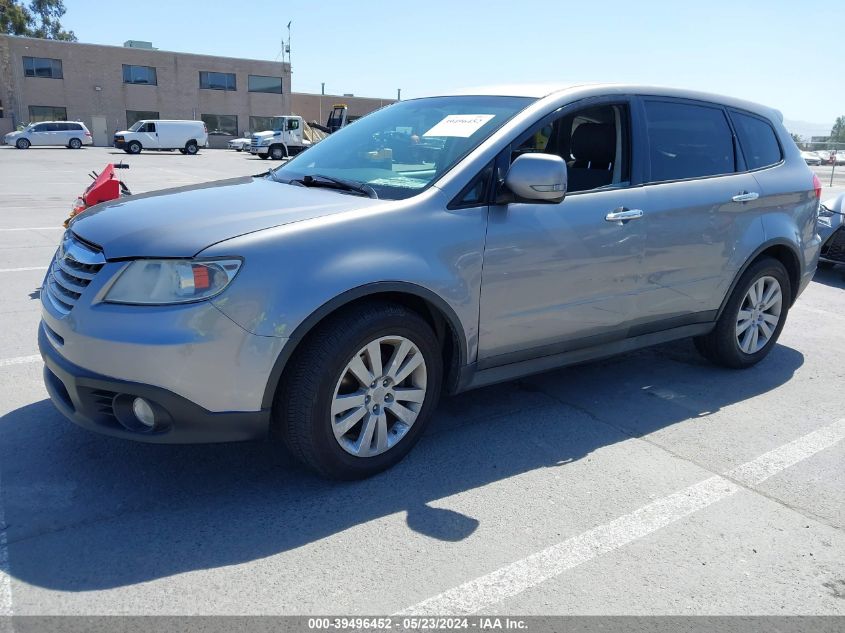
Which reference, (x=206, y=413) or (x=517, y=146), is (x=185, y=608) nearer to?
(x=206, y=413)

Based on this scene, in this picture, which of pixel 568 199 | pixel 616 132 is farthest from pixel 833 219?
pixel 568 199

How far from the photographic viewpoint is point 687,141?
4484mm

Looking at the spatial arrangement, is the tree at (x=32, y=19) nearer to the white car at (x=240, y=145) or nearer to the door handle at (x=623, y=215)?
the white car at (x=240, y=145)

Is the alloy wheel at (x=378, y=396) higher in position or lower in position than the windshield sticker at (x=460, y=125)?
lower

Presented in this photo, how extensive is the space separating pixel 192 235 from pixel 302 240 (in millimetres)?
442

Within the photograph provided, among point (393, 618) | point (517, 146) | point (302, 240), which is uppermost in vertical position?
point (517, 146)

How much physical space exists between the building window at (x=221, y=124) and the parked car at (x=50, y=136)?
1479 cm

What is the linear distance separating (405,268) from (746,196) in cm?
Answer: 274

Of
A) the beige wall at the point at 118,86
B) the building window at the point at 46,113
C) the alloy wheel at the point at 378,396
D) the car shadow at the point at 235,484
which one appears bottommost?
the car shadow at the point at 235,484

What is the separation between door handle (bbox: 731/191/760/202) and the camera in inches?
182

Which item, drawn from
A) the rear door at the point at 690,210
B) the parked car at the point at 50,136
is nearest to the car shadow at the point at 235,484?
the rear door at the point at 690,210

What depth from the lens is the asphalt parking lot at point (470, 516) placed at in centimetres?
253

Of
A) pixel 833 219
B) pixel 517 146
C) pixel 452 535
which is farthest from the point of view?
pixel 833 219

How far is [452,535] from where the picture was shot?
2883 millimetres
